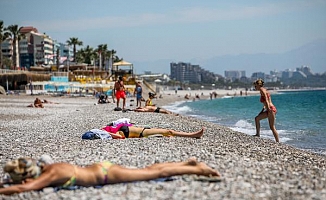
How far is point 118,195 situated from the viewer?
16.7 ft

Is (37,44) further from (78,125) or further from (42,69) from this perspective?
(78,125)

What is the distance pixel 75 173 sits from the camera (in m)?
5.47

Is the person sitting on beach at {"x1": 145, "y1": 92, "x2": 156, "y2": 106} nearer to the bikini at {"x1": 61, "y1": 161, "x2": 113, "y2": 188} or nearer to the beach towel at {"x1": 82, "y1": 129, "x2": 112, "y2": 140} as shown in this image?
the beach towel at {"x1": 82, "y1": 129, "x2": 112, "y2": 140}

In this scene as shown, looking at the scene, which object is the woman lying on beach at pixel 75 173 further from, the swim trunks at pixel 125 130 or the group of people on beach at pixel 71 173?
the swim trunks at pixel 125 130

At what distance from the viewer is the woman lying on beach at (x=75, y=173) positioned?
17.4 feet

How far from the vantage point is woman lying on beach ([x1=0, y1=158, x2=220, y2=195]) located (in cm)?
532

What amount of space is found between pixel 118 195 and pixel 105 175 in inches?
19.7

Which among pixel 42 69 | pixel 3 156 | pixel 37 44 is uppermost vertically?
pixel 37 44

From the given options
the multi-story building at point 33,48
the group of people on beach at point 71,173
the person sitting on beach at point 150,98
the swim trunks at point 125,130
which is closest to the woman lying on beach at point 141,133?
the swim trunks at point 125,130

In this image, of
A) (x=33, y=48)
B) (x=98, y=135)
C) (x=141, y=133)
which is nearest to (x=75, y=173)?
(x=141, y=133)

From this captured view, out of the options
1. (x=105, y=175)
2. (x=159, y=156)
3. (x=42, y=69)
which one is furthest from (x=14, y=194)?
(x=42, y=69)

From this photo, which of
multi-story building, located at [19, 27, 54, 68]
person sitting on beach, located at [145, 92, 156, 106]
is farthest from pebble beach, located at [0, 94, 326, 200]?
multi-story building, located at [19, 27, 54, 68]

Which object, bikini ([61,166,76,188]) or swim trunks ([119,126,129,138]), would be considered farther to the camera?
swim trunks ([119,126,129,138])

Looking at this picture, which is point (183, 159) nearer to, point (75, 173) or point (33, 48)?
point (75, 173)
